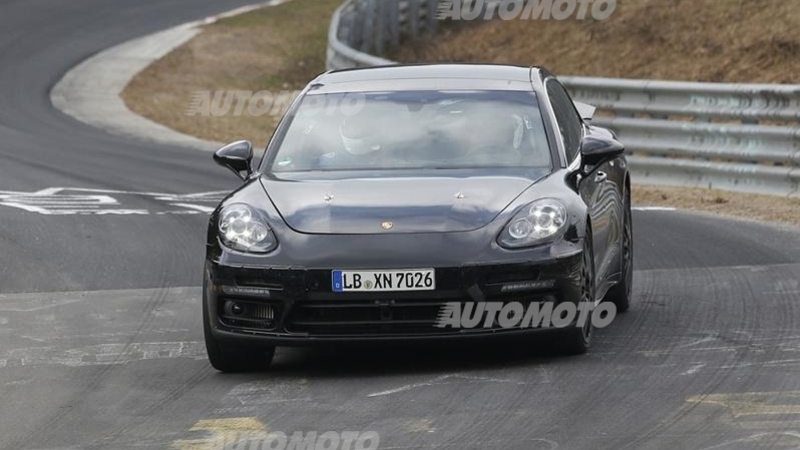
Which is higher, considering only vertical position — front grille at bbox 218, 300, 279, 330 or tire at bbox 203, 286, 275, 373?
front grille at bbox 218, 300, 279, 330

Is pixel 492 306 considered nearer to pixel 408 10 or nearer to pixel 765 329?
pixel 765 329

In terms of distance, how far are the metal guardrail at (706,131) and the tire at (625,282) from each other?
223 inches

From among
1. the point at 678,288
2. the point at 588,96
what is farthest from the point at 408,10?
the point at 678,288

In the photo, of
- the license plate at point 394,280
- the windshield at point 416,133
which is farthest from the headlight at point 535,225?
the windshield at point 416,133

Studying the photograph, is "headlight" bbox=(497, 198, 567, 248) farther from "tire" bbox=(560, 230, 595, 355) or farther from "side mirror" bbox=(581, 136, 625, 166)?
"side mirror" bbox=(581, 136, 625, 166)

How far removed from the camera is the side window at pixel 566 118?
9781 mm

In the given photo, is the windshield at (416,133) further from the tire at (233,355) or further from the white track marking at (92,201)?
the white track marking at (92,201)

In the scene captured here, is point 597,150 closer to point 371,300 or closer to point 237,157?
point 371,300

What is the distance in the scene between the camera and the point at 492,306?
8.36m

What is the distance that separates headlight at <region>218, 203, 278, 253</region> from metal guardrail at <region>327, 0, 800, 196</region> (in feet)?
27.5

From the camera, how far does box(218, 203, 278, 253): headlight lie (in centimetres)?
863

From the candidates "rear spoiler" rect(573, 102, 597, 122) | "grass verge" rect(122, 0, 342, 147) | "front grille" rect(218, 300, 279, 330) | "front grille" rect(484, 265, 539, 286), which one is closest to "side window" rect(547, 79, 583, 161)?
"rear spoiler" rect(573, 102, 597, 122)

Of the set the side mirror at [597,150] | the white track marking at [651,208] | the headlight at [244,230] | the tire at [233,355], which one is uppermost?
the side mirror at [597,150]

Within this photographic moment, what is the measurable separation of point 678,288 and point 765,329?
1.71 metres
